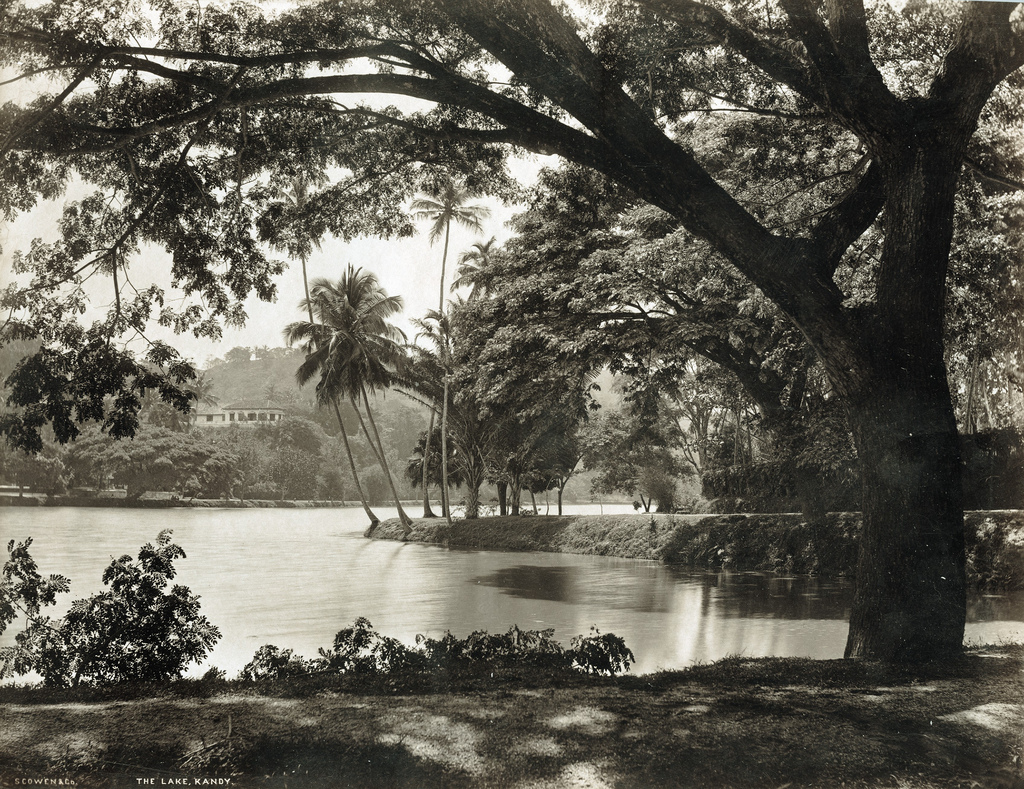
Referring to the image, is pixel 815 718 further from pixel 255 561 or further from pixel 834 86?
pixel 255 561

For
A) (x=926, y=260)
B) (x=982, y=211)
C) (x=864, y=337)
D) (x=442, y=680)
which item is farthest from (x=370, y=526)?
(x=982, y=211)

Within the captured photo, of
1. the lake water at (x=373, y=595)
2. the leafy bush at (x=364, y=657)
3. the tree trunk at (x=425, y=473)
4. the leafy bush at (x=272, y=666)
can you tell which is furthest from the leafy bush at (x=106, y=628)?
the tree trunk at (x=425, y=473)

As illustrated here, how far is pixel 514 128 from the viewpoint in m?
4.75

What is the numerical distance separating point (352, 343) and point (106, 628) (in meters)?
3.25

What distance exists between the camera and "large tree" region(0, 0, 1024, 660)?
171 inches

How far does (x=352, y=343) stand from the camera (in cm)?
686

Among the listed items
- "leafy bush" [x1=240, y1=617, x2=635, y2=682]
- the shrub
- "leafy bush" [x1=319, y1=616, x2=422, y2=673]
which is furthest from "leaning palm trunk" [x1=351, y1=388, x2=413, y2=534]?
the shrub

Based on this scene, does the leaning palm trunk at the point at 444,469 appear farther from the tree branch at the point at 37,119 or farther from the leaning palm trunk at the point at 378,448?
the tree branch at the point at 37,119

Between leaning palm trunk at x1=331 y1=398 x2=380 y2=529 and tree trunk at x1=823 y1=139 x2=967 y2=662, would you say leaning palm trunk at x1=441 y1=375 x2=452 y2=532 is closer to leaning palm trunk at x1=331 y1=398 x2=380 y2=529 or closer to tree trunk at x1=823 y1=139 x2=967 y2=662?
leaning palm trunk at x1=331 y1=398 x2=380 y2=529

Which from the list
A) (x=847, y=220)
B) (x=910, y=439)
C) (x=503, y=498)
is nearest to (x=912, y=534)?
(x=910, y=439)

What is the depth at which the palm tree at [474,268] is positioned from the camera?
7.87 meters

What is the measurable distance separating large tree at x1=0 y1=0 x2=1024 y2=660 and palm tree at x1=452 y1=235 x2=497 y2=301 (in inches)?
98.1

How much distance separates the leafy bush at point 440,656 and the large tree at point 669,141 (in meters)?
1.64

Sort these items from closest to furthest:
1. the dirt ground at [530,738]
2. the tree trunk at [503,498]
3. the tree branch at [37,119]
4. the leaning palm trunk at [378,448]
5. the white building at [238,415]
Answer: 1. the dirt ground at [530,738]
2. the tree branch at [37,119]
3. the white building at [238,415]
4. the leaning palm trunk at [378,448]
5. the tree trunk at [503,498]
